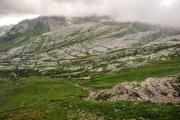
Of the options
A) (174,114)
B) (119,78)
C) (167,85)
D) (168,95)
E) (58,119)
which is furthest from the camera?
(119,78)

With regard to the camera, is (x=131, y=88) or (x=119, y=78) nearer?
(x=131, y=88)

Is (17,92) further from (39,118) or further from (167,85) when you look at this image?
(39,118)

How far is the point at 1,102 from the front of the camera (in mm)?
121750

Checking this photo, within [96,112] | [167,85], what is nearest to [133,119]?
[96,112]

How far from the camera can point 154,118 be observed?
50.8 metres

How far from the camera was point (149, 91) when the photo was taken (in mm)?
84750

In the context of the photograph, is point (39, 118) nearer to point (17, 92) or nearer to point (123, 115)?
point (123, 115)

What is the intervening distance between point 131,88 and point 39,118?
32.4 meters

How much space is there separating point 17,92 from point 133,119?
101 metres

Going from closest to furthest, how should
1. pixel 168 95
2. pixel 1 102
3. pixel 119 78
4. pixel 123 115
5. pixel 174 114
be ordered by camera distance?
pixel 174 114
pixel 123 115
pixel 168 95
pixel 1 102
pixel 119 78

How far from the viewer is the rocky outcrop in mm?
81438

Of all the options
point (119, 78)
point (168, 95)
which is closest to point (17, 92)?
point (119, 78)

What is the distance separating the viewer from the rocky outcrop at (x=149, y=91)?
8144cm

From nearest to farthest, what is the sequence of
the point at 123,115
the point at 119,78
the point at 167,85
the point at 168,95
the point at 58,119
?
the point at 123,115 < the point at 58,119 < the point at 168,95 < the point at 167,85 < the point at 119,78
